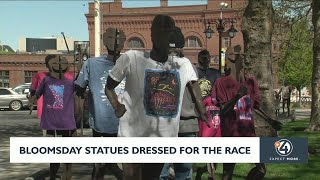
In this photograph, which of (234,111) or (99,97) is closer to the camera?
(234,111)

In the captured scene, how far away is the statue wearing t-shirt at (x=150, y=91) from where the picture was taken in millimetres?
3988

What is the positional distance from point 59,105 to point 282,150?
298 centimetres

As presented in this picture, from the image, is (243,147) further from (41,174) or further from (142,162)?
(41,174)

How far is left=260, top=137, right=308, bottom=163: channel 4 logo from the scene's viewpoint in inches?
197

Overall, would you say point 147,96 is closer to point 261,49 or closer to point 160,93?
point 160,93

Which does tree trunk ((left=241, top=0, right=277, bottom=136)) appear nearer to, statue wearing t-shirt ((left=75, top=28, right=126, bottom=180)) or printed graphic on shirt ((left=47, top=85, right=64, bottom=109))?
printed graphic on shirt ((left=47, top=85, right=64, bottom=109))

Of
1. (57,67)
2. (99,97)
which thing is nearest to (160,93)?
(99,97)

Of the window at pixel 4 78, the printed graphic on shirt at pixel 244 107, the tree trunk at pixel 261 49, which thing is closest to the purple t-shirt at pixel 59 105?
the printed graphic on shirt at pixel 244 107

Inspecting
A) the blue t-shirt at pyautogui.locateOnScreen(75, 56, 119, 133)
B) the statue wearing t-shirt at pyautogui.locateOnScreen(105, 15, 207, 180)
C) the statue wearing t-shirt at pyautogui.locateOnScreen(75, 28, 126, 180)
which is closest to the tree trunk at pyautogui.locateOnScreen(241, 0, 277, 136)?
the statue wearing t-shirt at pyautogui.locateOnScreen(75, 28, 126, 180)

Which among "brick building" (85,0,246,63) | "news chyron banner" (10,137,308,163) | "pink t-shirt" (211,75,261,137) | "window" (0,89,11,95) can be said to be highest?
"brick building" (85,0,246,63)

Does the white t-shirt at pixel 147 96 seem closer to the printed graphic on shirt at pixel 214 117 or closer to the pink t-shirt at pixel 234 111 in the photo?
the pink t-shirt at pixel 234 111

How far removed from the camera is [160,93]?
13.1 ft

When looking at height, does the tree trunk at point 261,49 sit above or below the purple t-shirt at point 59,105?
above

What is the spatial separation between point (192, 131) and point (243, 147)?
864 mm
